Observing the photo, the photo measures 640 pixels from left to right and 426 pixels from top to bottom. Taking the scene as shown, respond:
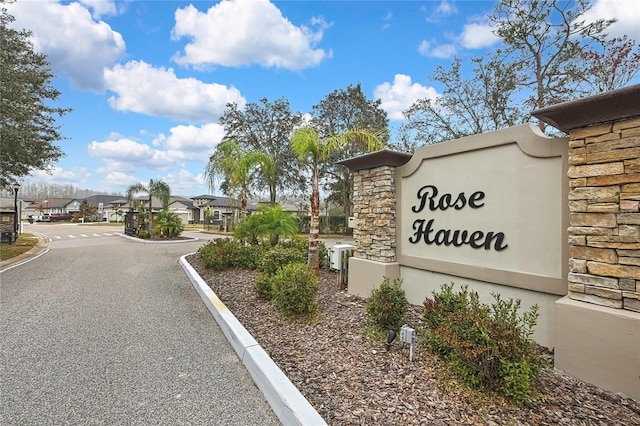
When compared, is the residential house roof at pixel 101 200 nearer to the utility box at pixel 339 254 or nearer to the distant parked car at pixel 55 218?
the distant parked car at pixel 55 218

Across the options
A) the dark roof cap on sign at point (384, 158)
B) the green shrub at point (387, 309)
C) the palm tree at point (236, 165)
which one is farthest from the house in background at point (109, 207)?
the green shrub at point (387, 309)

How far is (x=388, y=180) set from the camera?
528 cm

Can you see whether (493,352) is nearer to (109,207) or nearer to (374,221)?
(374,221)

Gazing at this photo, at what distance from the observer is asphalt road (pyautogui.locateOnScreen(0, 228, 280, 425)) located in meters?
2.50

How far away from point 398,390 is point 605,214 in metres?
2.33

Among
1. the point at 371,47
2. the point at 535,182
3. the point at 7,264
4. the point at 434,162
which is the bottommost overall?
the point at 7,264

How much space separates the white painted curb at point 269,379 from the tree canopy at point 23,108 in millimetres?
9367

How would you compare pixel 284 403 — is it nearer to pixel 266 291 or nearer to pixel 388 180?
pixel 266 291

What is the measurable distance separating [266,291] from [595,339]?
4.21m

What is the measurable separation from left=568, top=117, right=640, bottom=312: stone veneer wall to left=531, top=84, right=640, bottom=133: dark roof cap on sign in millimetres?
65

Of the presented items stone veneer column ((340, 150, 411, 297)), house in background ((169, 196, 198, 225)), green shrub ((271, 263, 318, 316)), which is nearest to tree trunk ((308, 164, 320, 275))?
stone veneer column ((340, 150, 411, 297))

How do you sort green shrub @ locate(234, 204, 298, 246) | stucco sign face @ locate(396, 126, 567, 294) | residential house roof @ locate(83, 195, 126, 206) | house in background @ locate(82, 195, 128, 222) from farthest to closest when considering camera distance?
1. residential house roof @ locate(83, 195, 126, 206)
2. house in background @ locate(82, 195, 128, 222)
3. green shrub @ locate(234, 204, 298, 246)
4. stucco sign face @ locate(396, 126, 567, 294)

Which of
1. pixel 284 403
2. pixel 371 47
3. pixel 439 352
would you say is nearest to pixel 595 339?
pixel 439 352

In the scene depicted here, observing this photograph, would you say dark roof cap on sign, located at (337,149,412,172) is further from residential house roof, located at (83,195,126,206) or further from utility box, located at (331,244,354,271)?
residential house roof, located at (83,195,126,206)
